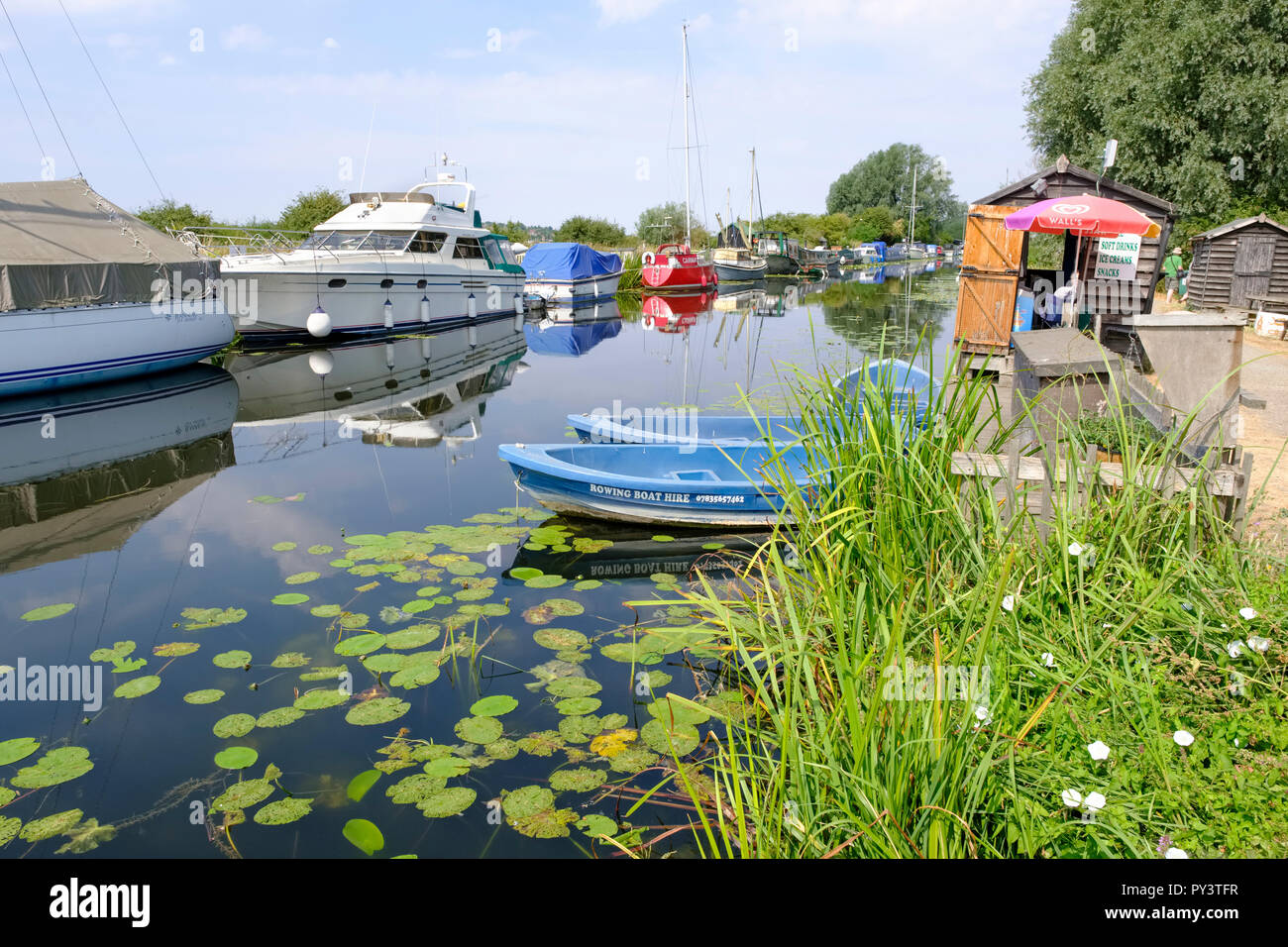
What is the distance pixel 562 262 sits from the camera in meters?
31.0

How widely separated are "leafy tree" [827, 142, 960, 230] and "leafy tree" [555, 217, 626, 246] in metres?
41.2

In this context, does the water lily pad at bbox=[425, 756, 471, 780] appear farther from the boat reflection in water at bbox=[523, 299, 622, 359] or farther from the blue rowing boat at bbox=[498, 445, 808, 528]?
the boat reflection in water at bbox=[523, 299, 622, 359]

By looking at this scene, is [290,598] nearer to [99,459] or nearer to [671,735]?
[671,735]

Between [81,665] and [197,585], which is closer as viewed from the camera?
[81,665]

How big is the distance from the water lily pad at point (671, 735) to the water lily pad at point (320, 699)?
5.52ft

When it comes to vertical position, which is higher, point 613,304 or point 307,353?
point 613,304

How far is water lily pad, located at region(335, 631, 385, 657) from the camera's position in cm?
491

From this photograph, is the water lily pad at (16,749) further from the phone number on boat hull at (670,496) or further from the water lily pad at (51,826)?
the phone number on boat hull at (670,496)

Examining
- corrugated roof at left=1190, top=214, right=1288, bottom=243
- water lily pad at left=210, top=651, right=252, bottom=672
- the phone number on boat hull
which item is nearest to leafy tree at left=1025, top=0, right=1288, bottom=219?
corrugated roof at left=1190, top=214, right=1288, bottom=243

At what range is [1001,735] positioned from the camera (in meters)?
2.95

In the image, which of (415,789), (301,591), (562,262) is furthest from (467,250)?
(415,789)
